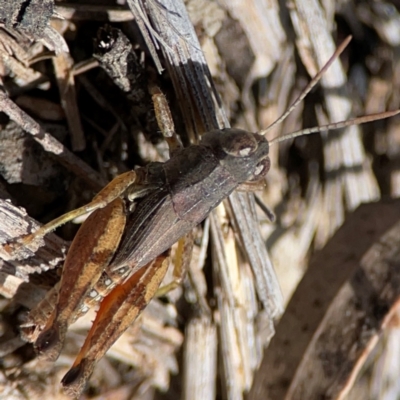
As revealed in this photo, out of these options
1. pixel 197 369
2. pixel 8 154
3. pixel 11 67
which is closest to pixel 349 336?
pixel 197 369

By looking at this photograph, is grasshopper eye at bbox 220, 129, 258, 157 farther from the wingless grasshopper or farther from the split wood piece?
the split wood piece

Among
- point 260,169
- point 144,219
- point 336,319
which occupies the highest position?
point 144,219

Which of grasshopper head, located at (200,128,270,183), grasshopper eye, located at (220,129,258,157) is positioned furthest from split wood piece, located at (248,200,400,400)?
grasshopper eye, located at (220,129,258,157)

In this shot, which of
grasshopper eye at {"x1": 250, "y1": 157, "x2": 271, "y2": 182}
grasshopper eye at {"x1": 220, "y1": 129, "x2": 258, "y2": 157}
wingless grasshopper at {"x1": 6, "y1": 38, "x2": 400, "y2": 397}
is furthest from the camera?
grasshopper eye at {"x1": 250, "y1": 157, "x2": 271, "y2": 182}

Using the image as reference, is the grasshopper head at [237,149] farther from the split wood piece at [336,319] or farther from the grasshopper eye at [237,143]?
the split wood piece at [336,319]

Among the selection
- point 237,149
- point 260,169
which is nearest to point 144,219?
point 237,149

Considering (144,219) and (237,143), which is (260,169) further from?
(144,219)

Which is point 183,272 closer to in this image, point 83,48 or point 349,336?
point 349,336
